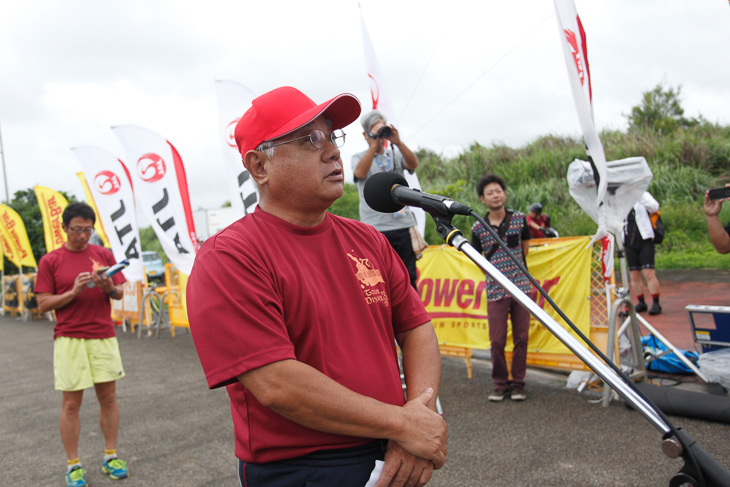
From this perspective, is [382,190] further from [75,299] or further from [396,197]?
[75,299]

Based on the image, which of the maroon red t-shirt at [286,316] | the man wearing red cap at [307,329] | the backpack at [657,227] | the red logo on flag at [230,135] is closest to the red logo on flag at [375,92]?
the red logo on flag at [230,135]

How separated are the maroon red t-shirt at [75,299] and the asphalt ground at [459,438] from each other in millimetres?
1129

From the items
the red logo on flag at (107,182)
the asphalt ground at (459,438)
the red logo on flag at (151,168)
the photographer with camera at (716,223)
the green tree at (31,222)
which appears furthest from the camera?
the green tree at (31,222)

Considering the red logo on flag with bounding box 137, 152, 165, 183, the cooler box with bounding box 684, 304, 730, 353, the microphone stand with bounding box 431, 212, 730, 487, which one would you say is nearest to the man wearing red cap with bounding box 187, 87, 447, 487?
the microphone stand with bounding box 431, 212, 730, 487

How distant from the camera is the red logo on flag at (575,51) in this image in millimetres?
4301

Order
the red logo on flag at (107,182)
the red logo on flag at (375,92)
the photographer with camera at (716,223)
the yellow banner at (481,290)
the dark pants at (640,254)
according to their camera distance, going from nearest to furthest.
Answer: the photographer with camera at (716,223) → the yellow banner at (481,290) → the red logo on flag at (375,92) → the dark pants at (640,254) → the red logo on flag at (107,182)

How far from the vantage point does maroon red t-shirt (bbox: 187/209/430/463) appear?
1.41m

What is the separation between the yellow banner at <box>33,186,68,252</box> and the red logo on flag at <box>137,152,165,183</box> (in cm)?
794

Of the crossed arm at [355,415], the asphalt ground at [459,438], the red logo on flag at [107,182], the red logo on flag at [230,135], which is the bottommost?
the asphalt ground at [459,438]

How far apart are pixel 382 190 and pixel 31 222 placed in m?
32.2

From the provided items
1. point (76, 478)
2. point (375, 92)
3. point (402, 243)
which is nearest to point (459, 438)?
point (402, 243)

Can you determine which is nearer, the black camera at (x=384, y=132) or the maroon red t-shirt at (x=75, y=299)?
the maroon red t-shirt at (x=75, y=299)

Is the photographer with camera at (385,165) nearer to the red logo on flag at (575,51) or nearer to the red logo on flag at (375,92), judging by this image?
the red logo on flag at (575,51)

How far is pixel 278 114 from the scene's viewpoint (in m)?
1.69
